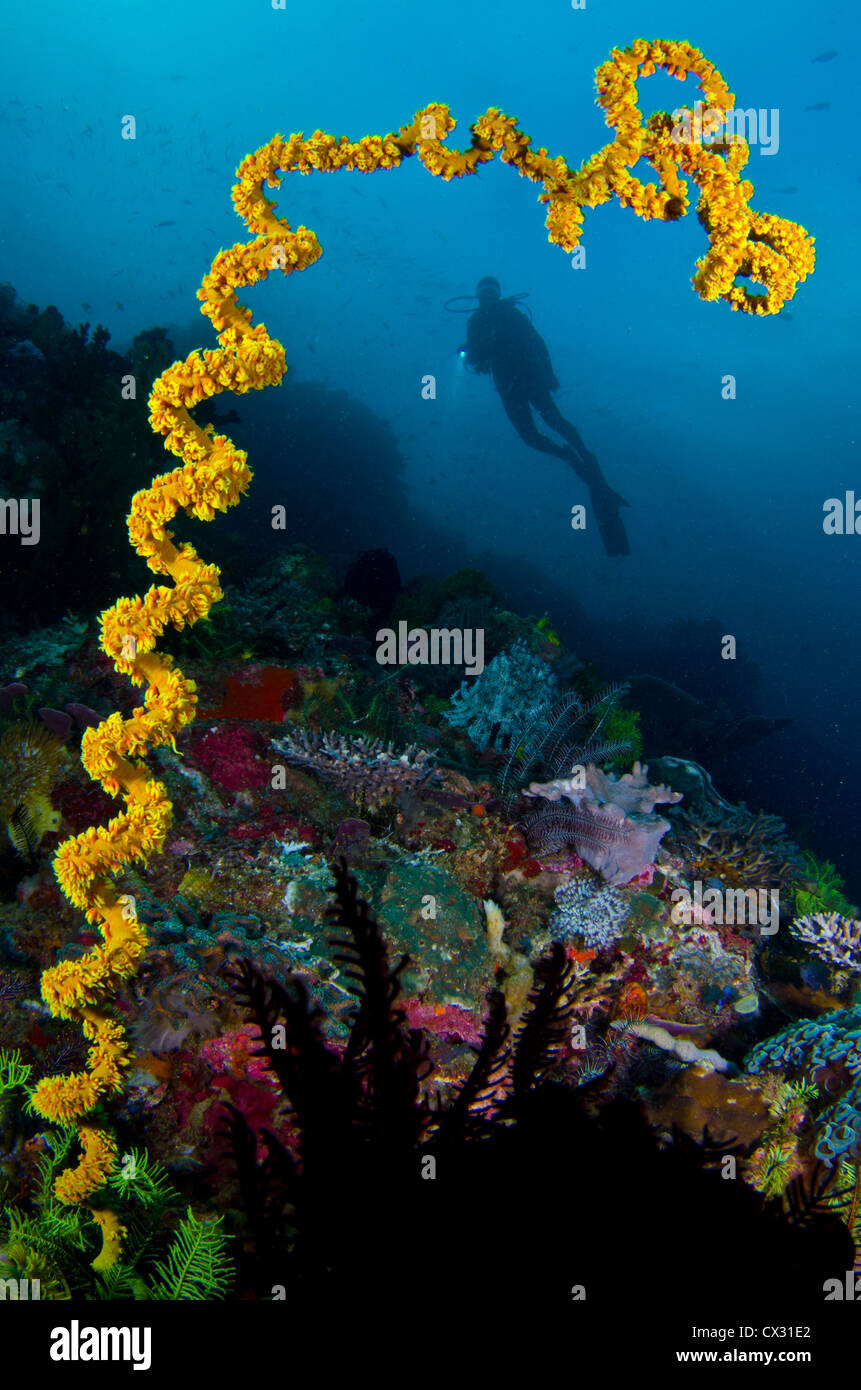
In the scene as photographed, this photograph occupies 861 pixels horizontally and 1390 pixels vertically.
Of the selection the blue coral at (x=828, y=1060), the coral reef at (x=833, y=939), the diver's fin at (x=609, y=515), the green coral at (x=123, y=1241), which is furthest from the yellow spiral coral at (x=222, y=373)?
the diver's fin at (x=609, y=515)

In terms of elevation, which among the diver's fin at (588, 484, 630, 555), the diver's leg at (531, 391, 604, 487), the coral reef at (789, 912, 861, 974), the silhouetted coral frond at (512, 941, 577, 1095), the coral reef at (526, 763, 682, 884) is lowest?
the coral reef at (789, 912, 861, 974)

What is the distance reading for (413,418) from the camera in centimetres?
7962

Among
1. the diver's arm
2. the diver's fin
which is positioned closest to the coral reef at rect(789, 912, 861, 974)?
the diver's fin

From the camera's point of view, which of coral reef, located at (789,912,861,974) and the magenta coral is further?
coral reef, located at (789,912,861,974)

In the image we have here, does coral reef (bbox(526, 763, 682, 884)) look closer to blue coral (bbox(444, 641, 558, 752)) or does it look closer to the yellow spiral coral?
blue coral (bbox(444, 641, 558, 752))

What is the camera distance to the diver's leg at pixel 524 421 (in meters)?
26.0

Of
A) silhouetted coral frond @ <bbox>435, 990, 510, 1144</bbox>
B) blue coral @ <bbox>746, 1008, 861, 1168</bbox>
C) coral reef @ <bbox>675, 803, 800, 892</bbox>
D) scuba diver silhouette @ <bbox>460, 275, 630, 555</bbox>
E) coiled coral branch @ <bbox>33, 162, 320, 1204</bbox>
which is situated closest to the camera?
silhouetted coral frond @ <bbox>435, 990, 510, 1144</bbox>

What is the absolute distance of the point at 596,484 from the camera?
93.1 feet

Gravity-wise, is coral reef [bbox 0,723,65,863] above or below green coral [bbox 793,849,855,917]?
above

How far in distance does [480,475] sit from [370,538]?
165 feet

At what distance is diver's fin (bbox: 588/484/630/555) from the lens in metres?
28.2

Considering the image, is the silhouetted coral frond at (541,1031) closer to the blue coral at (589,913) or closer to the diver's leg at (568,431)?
the blue coral at (589,913)

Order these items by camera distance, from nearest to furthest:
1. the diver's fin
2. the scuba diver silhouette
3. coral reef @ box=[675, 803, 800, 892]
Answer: coral reef @ box=[675, 803, 800, 892] < the scuba diver silhouette < the diver's fin

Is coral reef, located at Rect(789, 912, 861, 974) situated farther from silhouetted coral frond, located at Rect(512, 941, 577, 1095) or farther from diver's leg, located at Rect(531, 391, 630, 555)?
diver's leg, located at Rect(531, 391, 630, 555)
